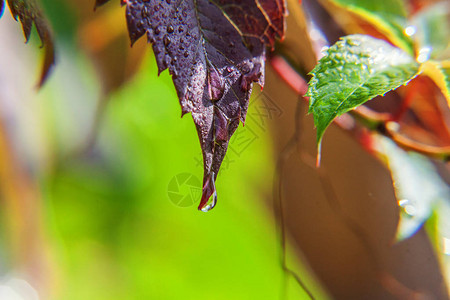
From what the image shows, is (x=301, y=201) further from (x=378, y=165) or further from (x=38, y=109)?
(x=38, y=109)

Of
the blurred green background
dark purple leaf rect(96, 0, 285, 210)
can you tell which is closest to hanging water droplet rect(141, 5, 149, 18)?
dark purple leaf rect(96, 0, 285, 210)

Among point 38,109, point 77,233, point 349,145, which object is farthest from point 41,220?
point 349,145

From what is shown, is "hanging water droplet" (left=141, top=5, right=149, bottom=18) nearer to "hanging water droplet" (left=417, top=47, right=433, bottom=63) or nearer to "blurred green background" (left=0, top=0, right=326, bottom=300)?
"hanging water droplet" (left=417, top=47, right=433, bottom=63)

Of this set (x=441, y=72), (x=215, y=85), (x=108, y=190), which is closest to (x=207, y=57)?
(x=215, y=85)

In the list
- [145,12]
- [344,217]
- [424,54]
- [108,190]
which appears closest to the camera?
[145,12]

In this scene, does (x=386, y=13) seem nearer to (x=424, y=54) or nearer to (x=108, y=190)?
(x=424, y=54)

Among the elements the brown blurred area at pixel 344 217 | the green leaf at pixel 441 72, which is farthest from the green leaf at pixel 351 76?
the brown blurred area at pixel 344 217
